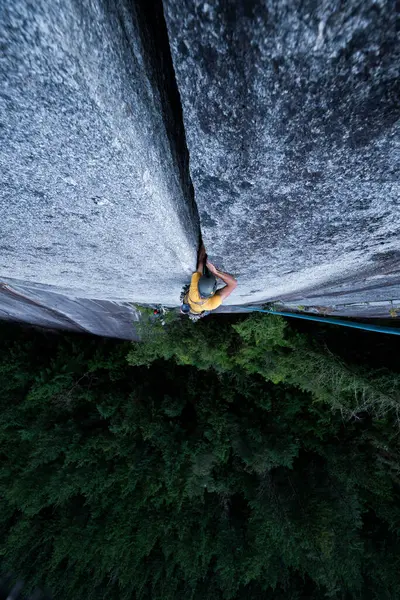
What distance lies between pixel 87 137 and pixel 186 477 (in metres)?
6.75

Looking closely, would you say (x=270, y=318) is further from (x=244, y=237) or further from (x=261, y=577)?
(x=261, y=577)

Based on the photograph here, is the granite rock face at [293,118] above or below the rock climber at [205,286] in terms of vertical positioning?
above

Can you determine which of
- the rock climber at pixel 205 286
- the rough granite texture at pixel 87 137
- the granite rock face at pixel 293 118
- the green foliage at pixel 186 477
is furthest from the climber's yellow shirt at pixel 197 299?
the green foliage at pixel 186 477

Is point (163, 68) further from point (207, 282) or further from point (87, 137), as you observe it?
point (207, 282)

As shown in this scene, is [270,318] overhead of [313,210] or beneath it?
beneath

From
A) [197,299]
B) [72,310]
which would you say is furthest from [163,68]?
[72,310]

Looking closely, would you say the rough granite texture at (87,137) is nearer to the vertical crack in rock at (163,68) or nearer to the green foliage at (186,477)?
the vertical crack in rock at (163,68)

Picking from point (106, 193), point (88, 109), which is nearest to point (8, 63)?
point (88, 109)

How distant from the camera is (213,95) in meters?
0.95

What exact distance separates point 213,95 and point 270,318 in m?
3.43

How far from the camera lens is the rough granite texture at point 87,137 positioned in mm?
770

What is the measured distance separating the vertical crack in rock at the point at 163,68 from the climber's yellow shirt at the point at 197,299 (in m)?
0.98

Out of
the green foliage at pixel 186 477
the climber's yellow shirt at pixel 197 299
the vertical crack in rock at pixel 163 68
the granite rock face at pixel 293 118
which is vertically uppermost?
the vertical crack in rock at pixel 163 68

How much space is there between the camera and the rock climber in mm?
2207
